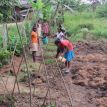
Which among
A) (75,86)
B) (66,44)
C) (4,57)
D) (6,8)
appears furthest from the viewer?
(4,57)

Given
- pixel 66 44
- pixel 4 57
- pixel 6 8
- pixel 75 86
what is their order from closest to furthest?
1. pixel 75 86
2. pixel 66 44
3. pixel 6 8
4. pixel 4 57

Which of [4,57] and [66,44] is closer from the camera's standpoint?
[66,44]

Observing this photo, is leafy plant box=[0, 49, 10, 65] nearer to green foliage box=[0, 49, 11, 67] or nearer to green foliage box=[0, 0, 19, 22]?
green foliage box=[0, 49, 11, 67]

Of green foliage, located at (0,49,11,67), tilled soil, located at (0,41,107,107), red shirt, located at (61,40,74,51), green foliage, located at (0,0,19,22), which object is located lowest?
tilled soil, located at (0,41,107,107)

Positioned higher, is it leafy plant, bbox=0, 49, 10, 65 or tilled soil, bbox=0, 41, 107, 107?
leafy plant, bbox=0, 49, 10, 65

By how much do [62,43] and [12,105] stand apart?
13.2 ft

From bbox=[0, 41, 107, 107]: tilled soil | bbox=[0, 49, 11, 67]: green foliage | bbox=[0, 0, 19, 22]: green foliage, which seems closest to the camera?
bbox=[0, 41, 107, 107]: tilled soil

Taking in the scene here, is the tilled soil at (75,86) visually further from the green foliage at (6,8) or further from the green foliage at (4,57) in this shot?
the green foliage at (6,8)

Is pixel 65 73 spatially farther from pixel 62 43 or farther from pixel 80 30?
pixel 80 30

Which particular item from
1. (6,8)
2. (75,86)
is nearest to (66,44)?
(75,86)

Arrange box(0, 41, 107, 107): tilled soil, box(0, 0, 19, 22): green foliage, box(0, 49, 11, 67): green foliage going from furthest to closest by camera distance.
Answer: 1. box(0, 49, 11, 67): green foliage
2. box(0, 0, 19, 22): green foliage
3. box(0, 41, 107, 107): tilled soil

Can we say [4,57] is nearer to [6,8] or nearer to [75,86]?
[6,8]

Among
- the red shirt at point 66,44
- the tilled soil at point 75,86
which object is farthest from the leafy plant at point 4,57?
the red shirt at point 66,44

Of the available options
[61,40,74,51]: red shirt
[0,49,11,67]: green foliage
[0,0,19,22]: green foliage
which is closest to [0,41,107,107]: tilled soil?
[61,40,74,51]: red shirt
